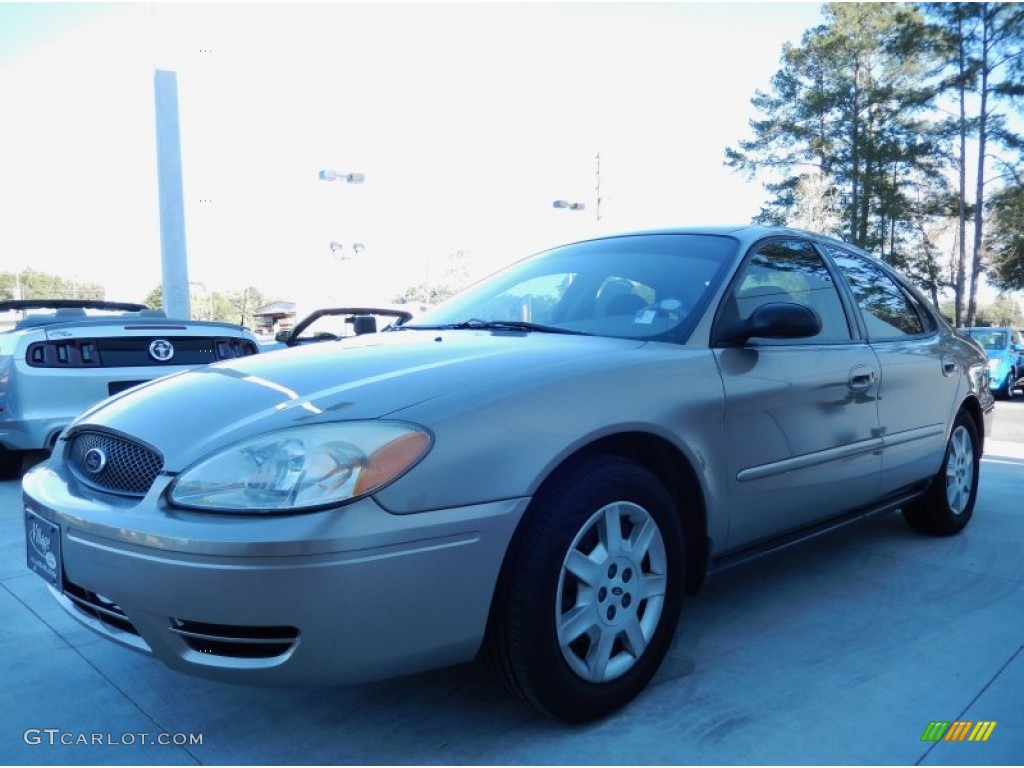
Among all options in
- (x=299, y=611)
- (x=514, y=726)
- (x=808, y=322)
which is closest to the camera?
(x=299, y=611)

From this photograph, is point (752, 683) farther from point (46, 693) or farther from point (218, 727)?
point (46, 693)

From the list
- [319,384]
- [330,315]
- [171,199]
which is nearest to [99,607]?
[319,384]

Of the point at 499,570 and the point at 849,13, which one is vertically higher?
the point at 849,13

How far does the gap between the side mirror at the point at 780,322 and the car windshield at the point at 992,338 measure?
53.2ft

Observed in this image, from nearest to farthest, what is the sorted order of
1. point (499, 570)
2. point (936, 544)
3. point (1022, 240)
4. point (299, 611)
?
point (299, 611)
point (499, 570)
point (936, 544)
point (1022, 240)

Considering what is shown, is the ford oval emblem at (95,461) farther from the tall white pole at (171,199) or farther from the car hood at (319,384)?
the tall white pole at (171,199)

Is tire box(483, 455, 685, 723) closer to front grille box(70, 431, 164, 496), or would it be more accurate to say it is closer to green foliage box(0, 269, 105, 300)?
front grille box(70, 431, 164, 496)

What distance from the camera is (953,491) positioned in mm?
4027

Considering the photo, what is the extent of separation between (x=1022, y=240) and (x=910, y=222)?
12.7 ft

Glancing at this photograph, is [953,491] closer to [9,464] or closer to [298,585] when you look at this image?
[298,585]

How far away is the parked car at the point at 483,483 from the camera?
70.1 inches

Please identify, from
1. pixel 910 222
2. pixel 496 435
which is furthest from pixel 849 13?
pixel 496 435

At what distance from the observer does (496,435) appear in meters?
1.94

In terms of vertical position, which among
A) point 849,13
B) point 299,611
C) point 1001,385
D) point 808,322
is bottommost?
point 1001,385
